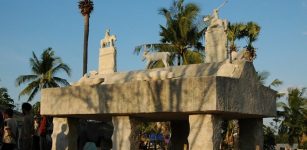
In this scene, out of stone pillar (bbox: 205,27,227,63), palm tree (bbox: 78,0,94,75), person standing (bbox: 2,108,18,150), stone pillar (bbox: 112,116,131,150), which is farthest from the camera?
palm tree (bbox: 78,0,94,75)

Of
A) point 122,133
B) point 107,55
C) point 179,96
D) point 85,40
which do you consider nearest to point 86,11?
point 85,40

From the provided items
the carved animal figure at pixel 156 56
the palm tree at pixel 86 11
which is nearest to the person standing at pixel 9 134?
the carved animal figure at pixel 156 56

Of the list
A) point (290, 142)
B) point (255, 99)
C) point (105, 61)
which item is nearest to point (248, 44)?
point (290, 142)

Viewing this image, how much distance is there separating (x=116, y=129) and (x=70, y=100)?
56.4 inches

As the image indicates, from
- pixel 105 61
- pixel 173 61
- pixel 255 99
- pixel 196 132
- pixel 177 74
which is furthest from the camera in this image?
pixel 173 61

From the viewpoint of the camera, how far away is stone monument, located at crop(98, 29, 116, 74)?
493 inches

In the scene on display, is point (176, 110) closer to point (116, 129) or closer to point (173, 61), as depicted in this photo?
point (116, 129)

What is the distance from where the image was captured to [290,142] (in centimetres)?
4275

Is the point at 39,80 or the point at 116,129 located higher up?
the point at 39,80

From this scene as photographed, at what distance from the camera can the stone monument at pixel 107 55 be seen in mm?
12523

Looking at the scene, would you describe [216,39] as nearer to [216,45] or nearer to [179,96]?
[216,45]

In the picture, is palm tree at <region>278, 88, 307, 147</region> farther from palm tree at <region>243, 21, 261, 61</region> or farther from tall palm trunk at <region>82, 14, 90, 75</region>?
tall palm trunk at <region>82, 14, 90, 75</region>

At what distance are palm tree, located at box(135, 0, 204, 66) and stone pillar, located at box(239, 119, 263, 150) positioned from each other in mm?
15735

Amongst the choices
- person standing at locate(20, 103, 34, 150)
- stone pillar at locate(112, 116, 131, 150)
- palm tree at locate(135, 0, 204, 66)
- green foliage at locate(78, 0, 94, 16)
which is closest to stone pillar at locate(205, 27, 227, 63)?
stone pillar at locate(112, 116, 131, 150)
